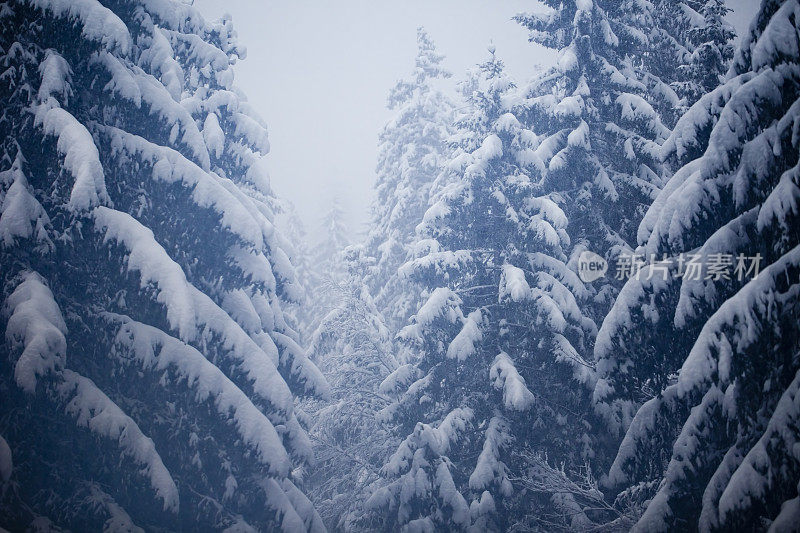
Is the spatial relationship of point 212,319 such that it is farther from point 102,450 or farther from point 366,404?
point 366,404

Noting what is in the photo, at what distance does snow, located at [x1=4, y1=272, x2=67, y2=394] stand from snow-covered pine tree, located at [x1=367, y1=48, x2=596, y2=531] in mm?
6048

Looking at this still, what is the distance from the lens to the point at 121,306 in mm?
6586

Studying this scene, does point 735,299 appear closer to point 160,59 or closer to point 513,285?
point 513,285

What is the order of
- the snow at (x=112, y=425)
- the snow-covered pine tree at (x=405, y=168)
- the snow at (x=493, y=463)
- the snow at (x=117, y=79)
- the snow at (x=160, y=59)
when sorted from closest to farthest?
the snow at (x=112, y=425), the snow at (x=117, y=79), the snow at (x=160, y=59), the snow at (x=493, y=463), the snow-covered pine tree at (x=405, y=168)

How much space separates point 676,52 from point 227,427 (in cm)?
1430

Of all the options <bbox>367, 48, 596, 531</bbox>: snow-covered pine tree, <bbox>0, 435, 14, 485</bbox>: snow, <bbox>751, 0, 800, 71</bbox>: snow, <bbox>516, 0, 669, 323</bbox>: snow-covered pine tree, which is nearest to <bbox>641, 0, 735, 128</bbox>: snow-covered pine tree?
<bbox>516, 0, 669, 323</bbox>: snow-covered pine tree

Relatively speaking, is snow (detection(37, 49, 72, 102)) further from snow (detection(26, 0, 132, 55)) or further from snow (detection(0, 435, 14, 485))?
snow (detection(0, 435, 14, 485))

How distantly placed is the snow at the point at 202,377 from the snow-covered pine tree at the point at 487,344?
334cm

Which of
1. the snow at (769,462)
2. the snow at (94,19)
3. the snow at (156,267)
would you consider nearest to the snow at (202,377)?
the snow at (156,267)

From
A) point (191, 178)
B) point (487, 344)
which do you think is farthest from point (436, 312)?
point (191, 178)

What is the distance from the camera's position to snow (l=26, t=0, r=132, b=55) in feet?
19.1

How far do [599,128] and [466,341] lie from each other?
20.9 ft

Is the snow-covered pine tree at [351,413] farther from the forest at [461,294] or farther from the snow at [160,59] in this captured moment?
the snow at [160,59]

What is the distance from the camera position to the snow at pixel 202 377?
6.18 metres
